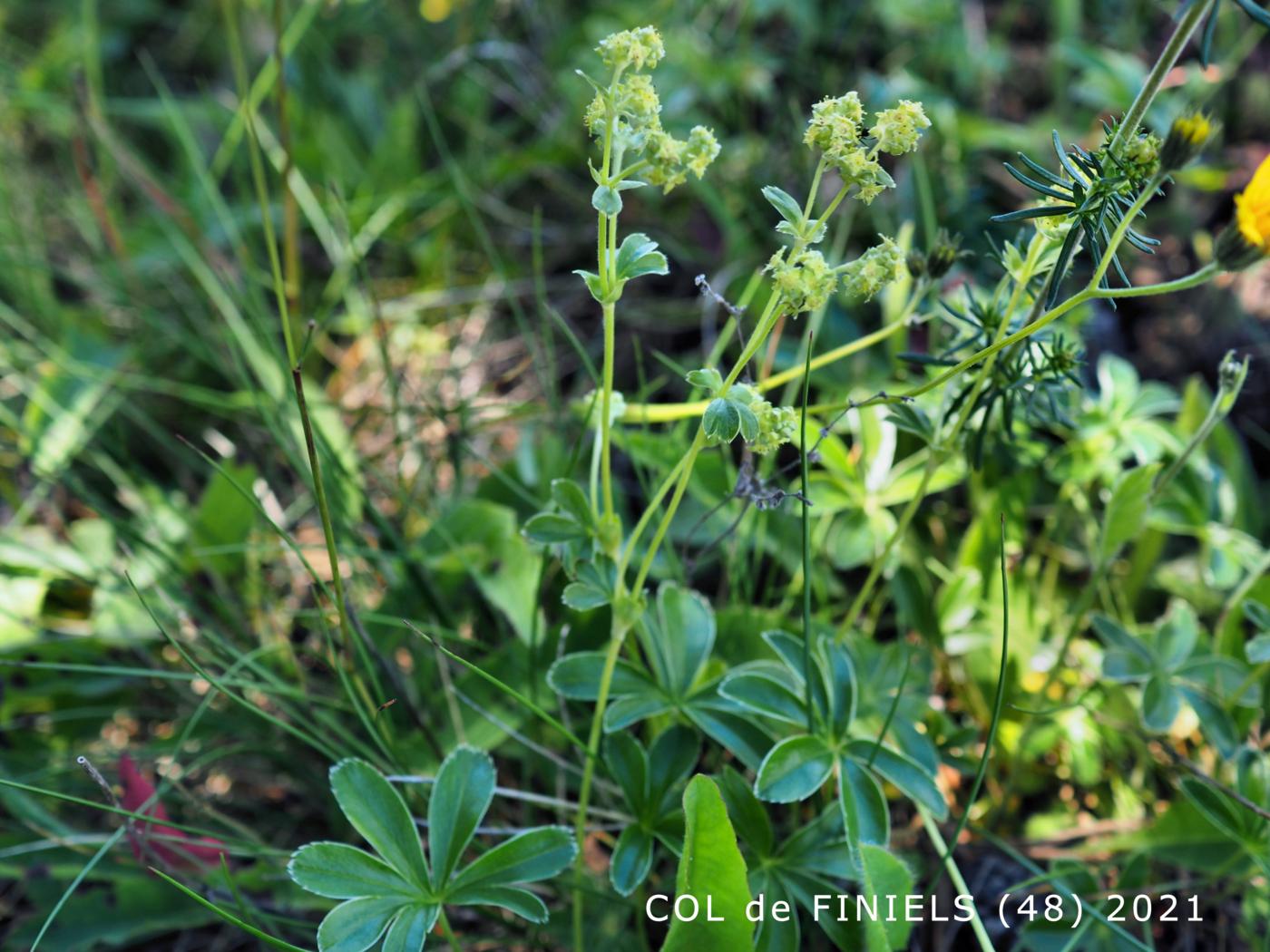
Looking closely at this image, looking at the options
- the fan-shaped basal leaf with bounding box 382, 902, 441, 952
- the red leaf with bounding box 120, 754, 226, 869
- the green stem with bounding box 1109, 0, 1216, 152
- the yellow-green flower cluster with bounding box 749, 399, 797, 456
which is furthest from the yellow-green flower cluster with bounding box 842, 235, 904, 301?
the red leaf with bounding box 120, 754, 226, 869

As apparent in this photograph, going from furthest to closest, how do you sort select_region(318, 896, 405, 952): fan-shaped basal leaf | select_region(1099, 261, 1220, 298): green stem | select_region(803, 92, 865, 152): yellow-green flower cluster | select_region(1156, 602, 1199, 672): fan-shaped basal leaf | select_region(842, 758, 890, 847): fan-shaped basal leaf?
select_region(1156, 602, 1199, 672): fan-shaped basal leaf → select_region(842, 758, 890, 847): fan-shaped basal leaf → select_region(318, 896, 405, 952): fan-shaped basal leaf → select_region(803, 92, 865, 152): yellow-green flower cluster → select_region(1099, 261, 1220, 298): green stem

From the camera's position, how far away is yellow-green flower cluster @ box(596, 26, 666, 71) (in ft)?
2.66

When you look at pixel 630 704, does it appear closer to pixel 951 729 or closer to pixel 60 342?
pixel 951 729

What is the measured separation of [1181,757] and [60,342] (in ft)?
6.80

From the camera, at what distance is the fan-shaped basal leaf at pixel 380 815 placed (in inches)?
40.3

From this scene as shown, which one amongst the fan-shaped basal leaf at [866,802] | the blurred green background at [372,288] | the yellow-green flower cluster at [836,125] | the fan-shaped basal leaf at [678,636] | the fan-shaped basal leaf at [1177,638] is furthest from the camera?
the blurred green background at [372,288]

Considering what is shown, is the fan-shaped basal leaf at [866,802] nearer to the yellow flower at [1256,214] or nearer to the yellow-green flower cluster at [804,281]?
the yellow-green flower cluster at [804,281]

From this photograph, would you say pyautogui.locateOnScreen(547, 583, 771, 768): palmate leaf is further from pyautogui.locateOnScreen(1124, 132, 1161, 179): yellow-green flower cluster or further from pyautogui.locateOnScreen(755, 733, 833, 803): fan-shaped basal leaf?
pyautogui.locateOnScreen(1124, 132, 1161, 179): yellow-green flower cluster

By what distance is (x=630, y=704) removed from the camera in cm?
110

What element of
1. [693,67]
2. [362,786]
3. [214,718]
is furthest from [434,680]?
[693,67]

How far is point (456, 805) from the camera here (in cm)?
106

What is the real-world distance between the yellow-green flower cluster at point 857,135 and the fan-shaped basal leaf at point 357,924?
807 millimetres

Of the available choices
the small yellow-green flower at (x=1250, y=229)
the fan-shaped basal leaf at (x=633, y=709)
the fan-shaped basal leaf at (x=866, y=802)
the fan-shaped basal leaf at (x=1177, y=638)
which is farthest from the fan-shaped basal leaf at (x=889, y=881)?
the small yellow-green flower at (x=1250, y=229)

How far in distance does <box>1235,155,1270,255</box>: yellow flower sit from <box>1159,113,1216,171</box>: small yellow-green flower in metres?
0.05
